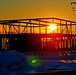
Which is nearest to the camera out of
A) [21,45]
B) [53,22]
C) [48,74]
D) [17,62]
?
[48,74]

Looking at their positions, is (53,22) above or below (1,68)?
above

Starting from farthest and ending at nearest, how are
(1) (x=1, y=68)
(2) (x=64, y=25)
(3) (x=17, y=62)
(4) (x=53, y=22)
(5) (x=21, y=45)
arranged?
1. (2) (x=64, y=25)
2. (4) (x=53, y=22)
3. (5) (x=21, y=45)
4. (3) (x=17, y=62)
5. (1) (x=1, y=68)

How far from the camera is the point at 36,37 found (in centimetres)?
4731

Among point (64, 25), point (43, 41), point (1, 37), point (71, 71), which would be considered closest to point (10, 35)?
point (1, 37)

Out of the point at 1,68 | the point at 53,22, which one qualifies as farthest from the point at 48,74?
the point at 53,22

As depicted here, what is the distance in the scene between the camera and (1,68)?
49.7 ft

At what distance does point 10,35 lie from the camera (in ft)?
150

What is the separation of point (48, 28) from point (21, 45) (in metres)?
11.6

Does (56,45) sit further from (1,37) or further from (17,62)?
(17,62)

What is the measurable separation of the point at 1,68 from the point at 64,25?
39149 millimetres

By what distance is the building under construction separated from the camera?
45291 millimetres

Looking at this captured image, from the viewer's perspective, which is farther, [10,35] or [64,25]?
[64,25]

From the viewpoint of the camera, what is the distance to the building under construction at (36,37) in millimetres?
45291

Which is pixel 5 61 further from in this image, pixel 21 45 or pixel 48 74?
pixel 21 45
